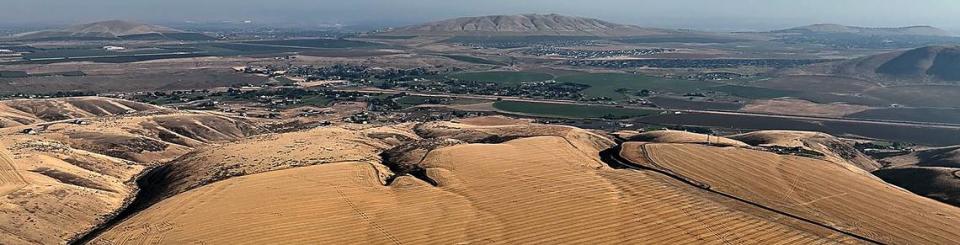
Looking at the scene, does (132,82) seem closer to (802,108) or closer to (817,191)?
(802,108)

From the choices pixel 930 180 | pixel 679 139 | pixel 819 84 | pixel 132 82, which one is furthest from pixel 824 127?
pixel 132 82

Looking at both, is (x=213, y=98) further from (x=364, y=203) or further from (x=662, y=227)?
(x=662, y=227)

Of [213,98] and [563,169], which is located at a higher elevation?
[563,169]

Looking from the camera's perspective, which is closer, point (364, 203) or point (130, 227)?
point (130, 227)

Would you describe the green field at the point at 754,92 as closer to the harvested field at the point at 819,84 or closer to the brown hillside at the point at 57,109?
the harvested field at the point at 819,84

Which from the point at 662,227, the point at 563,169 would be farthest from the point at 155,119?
the point at 662,227
